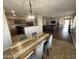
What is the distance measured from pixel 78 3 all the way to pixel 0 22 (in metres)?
0.62

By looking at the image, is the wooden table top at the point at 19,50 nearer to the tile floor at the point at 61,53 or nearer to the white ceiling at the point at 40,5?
the white ceiling at the point at 40,5

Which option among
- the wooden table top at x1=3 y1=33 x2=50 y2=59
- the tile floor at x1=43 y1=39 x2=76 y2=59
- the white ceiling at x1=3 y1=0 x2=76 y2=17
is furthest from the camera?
the white ceiling at x1=3 y1=0 x2=76 y2=17

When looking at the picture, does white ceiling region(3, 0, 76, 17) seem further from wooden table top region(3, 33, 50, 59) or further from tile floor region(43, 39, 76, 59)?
tile floor region(43, 39, 76, 59)

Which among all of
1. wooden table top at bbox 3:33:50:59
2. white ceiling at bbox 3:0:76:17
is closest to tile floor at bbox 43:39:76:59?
wooden table top at bbox 3:33:50:59

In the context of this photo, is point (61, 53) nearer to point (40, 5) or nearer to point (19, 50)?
point (40, 5)

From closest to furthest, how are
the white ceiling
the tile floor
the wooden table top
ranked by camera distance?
the wooden table top, the tile floor, the white ceiling

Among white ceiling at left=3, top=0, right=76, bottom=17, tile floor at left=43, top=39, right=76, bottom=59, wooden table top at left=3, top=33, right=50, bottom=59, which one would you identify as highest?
white ceiling at left=3, top=0, right=76, bottom=17

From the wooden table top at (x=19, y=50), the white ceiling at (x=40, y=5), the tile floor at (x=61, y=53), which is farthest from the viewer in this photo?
the white ceiling at (x=40, y=5)

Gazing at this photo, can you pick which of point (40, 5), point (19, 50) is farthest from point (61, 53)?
→ point (19, 50)

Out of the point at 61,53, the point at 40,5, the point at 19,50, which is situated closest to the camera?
the point at 19,50

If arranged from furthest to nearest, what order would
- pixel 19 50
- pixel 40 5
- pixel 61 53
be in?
pixel 40 5
pixel 61 53
pixel 19 50

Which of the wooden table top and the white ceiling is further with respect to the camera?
the white ceiling

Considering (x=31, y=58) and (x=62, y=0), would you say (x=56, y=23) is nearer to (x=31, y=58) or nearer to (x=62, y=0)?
(x=62, y=0)

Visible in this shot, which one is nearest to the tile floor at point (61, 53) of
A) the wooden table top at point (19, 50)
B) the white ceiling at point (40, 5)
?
the wooden table top at point (19, 50)
